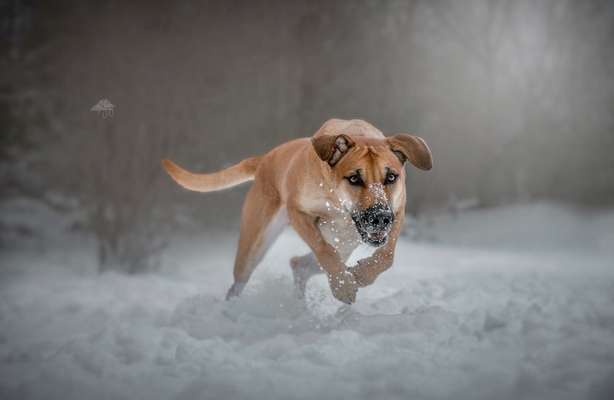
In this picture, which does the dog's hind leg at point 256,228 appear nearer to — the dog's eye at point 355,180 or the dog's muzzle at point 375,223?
the dog's eye at point 355,180

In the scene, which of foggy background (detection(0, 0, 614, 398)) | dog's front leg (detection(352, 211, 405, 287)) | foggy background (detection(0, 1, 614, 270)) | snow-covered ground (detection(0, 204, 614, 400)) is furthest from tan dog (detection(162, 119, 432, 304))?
foggy background (detection(0, 1, 614, 270))

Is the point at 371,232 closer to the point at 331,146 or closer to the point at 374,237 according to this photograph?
the point at 374,237

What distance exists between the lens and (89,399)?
76.4 inches

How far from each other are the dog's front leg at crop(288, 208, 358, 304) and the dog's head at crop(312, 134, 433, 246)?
34cm

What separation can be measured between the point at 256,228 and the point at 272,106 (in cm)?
539

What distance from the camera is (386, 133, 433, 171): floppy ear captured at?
2.87 m

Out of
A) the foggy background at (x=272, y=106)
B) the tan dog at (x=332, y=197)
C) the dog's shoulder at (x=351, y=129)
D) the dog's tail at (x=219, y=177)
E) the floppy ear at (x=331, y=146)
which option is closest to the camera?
the tan dog at (x=332, y=197)

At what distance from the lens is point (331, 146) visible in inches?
110

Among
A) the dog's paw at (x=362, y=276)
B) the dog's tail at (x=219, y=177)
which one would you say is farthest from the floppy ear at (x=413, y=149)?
the dog's tail at (x=219, y=177)

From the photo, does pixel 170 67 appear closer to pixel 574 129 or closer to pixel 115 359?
pixel 115 359

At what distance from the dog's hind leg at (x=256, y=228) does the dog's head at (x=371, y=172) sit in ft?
2.30

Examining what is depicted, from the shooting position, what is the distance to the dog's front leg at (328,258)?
287cm

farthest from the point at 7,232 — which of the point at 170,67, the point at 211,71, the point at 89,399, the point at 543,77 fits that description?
the point at 543,77

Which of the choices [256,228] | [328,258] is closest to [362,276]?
[328,258]
